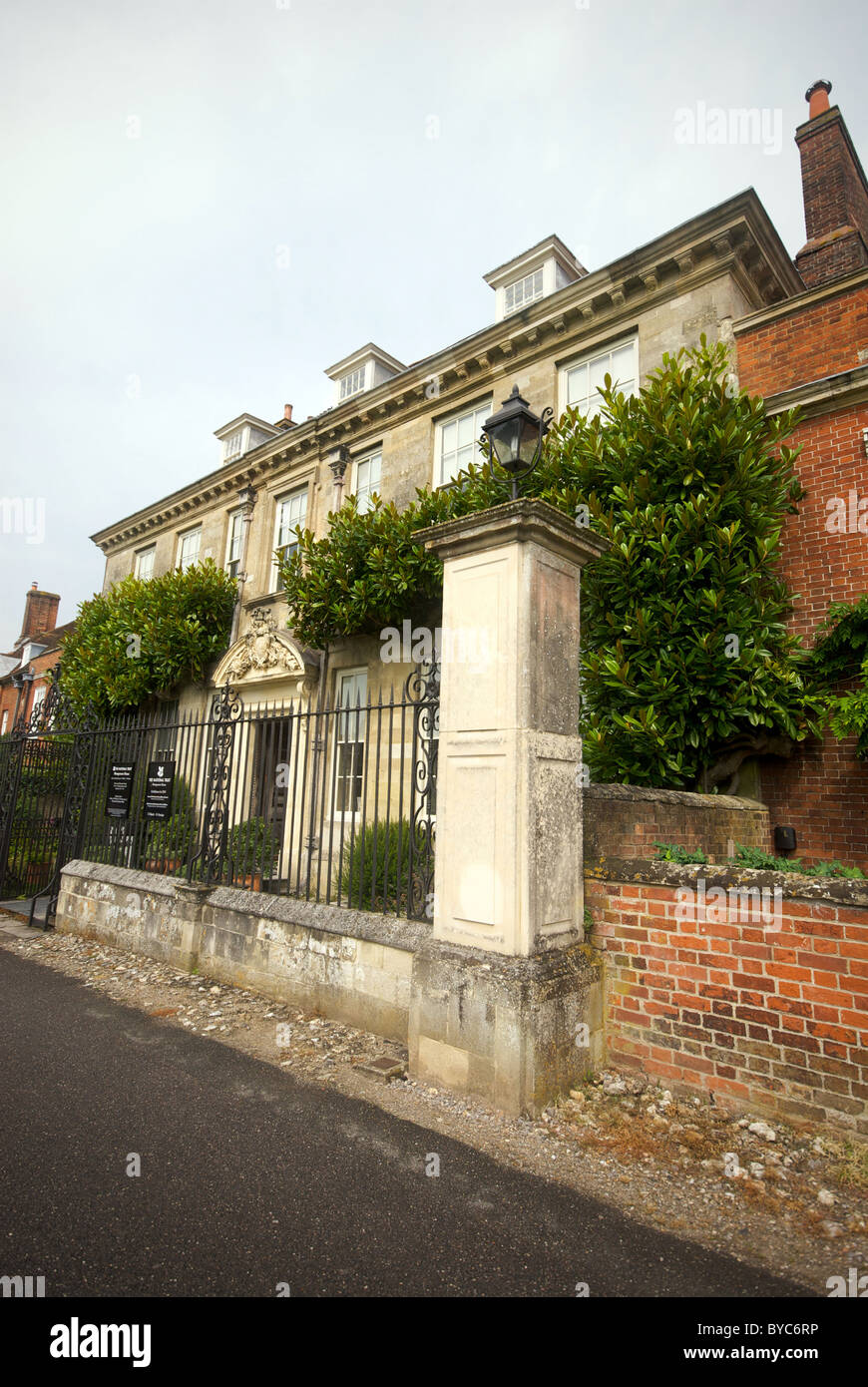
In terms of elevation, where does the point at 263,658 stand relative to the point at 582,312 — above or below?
below

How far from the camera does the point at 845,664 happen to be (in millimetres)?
6285

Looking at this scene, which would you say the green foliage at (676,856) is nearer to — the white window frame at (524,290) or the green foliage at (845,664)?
the green foliage at (845,664)

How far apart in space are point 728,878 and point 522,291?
38.3ft

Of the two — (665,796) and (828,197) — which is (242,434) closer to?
(828,197)

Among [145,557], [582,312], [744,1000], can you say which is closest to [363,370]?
[582,312]

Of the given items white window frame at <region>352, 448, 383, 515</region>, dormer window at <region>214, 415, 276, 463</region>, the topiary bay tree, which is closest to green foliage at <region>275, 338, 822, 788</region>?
the topiary bay tree

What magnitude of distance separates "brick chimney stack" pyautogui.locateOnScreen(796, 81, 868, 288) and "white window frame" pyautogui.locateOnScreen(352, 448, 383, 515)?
23.7ft

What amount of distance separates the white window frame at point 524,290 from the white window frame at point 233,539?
7.05m

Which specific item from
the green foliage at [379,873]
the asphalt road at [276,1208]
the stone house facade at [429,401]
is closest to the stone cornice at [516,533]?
the green foliage at [379,873]

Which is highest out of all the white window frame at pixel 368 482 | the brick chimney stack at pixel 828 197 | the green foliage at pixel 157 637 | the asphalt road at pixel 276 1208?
the brick chimney stack at pixel 828 197

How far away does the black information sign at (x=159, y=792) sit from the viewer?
736 centimetres
